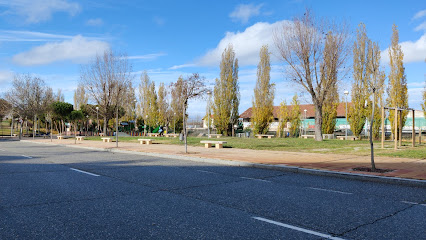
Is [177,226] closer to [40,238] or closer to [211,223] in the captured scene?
Answer: [211,223]

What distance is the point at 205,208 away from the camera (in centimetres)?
554

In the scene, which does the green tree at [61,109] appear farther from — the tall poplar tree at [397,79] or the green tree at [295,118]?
the tall poplar tree at [397,79]

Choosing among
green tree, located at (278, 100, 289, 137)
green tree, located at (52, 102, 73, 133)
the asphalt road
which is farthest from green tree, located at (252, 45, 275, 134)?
the asphalt road

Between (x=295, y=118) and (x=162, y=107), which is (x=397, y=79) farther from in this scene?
(x=162, y=107)

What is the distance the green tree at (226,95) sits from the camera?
4347cm

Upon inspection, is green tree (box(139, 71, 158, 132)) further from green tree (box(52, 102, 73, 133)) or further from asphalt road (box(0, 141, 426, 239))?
asphalt road (box(0, 141, 426, 239))

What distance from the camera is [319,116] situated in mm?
25000

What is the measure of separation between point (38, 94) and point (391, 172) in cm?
4486

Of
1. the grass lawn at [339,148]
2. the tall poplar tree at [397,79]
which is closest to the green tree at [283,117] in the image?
the tall poplar tree at [397,79]

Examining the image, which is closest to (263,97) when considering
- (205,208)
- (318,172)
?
(318,172)

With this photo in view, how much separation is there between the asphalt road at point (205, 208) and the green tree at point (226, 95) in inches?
1361

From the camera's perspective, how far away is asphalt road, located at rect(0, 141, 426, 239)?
4.28 meters

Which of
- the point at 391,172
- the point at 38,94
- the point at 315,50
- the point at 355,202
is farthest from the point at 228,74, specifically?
the point at 355,202

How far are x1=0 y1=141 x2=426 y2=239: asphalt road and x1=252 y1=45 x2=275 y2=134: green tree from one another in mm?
32683
